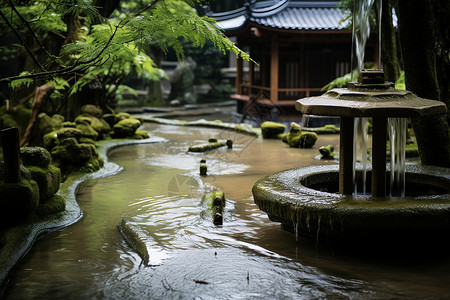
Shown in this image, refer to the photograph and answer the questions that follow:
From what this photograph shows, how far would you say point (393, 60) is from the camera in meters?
16.3

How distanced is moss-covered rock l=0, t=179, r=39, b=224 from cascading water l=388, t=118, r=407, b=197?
18.8ft

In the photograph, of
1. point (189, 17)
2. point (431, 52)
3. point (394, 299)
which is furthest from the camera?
point (431, 52)

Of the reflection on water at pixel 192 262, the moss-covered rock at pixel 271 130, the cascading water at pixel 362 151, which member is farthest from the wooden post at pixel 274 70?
the cascading water at pixel 362 151

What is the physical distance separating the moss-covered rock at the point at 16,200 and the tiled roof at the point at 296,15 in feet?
54.1

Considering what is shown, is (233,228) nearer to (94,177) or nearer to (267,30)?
(94,177)

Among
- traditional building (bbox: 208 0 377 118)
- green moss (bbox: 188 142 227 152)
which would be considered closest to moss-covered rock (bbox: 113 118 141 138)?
green moss (bbox: 188 142 227 152)

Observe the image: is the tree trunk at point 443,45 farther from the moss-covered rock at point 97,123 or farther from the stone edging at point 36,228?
the moss-covered rock at point 97,123

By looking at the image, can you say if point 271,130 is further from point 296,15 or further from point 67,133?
point 67,133

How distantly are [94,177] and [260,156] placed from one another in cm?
522

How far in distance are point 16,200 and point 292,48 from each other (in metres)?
18.8

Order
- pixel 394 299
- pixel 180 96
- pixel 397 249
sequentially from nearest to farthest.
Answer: pixel 394 299
pixel 397 249
pixel 180 96

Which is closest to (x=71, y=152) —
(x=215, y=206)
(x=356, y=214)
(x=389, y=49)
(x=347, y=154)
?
(x=215, y=206)

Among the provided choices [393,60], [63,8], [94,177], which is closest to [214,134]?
[393,60]

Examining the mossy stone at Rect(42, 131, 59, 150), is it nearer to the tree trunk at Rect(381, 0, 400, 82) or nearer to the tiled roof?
the tree trunk at Rect(381, 0, 400, 82)
